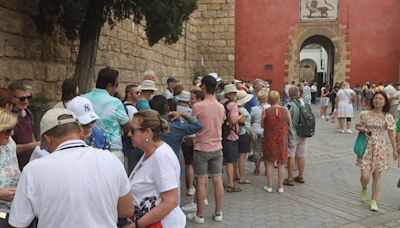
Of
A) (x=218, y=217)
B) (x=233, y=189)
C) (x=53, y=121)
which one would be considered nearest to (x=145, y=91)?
(x=218, y=217)

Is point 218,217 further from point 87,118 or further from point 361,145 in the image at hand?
point 87,118

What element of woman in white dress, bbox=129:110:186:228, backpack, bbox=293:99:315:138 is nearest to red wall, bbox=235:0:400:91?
backpack, bbox=293:99:315:138

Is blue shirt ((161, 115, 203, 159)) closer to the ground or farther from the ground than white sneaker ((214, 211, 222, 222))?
farther from the ground

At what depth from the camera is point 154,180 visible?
7.65ft

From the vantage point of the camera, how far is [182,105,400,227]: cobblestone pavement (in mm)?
4609

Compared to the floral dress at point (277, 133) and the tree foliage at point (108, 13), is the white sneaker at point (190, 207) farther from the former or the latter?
the tree foliage at point (108, 13)

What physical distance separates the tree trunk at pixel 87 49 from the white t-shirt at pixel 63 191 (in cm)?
469

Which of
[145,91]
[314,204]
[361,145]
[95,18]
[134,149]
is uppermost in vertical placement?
[95,18]

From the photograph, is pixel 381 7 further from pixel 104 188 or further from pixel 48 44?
pixel 104 188

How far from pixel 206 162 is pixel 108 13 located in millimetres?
3435

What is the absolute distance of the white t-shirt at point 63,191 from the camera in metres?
1.73

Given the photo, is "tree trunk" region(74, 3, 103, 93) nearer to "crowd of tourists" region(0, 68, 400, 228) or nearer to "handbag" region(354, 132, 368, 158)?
"crowd of tourists" region(0, 68, 400, 228)

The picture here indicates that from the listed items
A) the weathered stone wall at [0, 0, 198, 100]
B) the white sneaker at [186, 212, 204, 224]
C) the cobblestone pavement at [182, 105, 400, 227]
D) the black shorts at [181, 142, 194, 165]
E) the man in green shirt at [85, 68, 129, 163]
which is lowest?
the cobblestone pavement at [182, 105, 400, 227]

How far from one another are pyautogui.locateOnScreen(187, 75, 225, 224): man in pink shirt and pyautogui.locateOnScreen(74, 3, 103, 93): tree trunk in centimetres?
255
